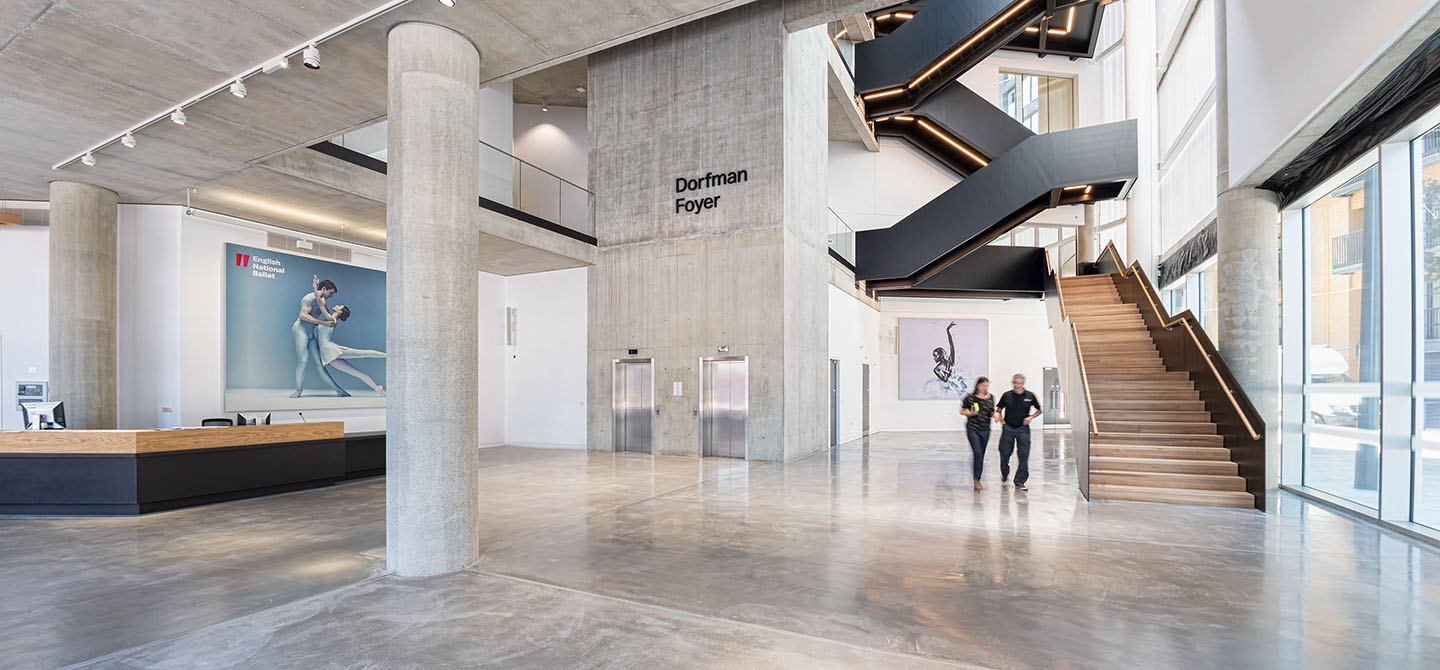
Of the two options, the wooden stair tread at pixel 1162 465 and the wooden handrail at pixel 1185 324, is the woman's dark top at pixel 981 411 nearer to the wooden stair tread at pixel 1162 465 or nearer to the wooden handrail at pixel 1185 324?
the wooden stair tread at pixel 1162 465

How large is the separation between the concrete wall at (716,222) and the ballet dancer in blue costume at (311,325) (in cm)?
494

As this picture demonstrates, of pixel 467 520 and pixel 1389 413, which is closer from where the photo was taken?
pixel 467 520

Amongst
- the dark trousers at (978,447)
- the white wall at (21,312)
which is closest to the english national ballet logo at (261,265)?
the white wall at (21,312)

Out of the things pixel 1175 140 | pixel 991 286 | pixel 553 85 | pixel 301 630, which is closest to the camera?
pixel 301 630

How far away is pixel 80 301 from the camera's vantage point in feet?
31.6

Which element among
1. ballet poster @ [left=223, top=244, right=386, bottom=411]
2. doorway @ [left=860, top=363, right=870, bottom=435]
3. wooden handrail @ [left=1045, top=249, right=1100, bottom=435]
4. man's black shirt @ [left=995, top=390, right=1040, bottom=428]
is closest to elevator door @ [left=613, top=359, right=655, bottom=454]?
ballet poster @ [left=223, top=244, right=386, bottom=411]

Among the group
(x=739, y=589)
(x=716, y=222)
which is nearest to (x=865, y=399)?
(x=716, y=222)

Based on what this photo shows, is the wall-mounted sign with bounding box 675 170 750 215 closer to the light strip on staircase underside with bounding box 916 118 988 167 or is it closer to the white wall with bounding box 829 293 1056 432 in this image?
the white wall with bounding box 829 293 1056 432

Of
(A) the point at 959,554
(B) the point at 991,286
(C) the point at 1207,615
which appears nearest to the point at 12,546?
(A) the point at 959,554

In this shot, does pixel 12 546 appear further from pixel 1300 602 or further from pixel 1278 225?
pixel 1278 225

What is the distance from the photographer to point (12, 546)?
6395 millimetres

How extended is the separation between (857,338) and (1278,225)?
918 cm

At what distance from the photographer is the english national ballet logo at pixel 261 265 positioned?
1122 centimetres

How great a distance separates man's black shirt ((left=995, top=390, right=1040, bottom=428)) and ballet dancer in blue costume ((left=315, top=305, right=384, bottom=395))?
11.6 meters
